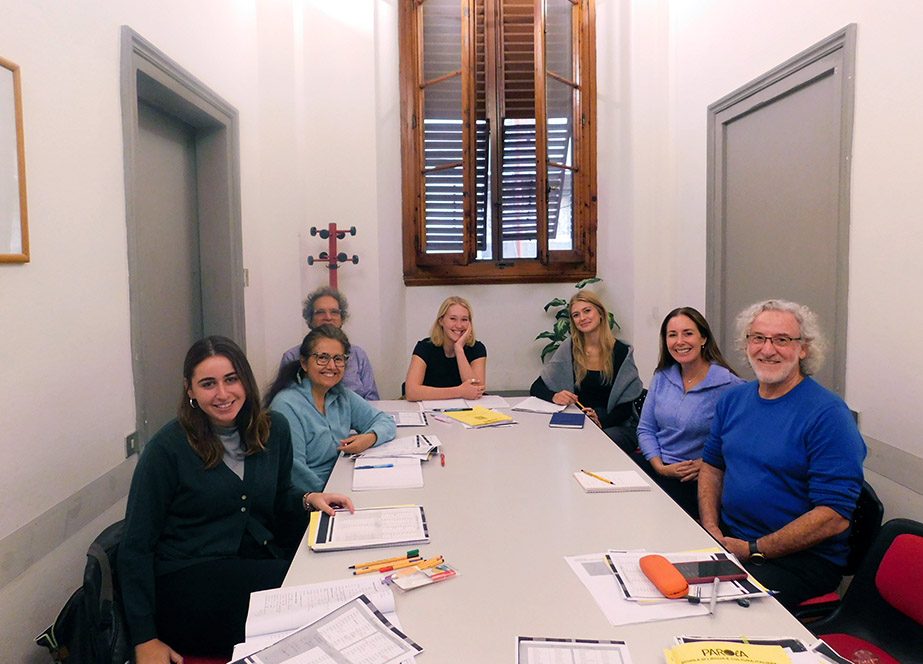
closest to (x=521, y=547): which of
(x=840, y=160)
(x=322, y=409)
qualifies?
(x=322, y=409)

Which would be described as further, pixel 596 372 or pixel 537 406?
pixel 596 372

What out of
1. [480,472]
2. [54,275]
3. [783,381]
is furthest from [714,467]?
[54,275]

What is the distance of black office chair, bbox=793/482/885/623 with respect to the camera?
167cm

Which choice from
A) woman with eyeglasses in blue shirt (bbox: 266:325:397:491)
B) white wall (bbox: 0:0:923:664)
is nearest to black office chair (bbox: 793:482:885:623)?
white wall (bbox: 0:0:923:664)

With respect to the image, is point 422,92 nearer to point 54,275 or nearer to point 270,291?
point 270,291

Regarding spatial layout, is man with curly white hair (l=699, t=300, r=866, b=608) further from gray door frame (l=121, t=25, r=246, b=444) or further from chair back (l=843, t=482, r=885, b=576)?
gray door frame (l=121, t=25, r=246, b=444)

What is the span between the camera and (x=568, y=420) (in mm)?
2738

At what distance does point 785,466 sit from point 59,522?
2.23 m

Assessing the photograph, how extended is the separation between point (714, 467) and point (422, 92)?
11.2ft

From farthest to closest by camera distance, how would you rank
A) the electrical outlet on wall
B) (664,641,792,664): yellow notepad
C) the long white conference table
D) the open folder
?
the electrical outlet on wall, the open folder, the long white conference table, (664,641,792,664): yellow notepad

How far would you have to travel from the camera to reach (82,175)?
2.06 m

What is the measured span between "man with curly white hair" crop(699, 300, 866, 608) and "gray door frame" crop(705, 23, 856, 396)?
0.73m

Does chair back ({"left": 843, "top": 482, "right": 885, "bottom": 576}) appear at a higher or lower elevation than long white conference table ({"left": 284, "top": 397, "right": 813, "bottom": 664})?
lower

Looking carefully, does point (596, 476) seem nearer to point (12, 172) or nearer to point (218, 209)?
point (12, 172)
